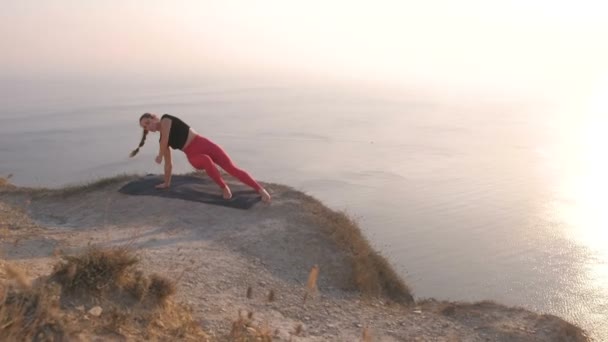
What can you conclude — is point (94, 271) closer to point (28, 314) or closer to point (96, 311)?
point (96, 311)

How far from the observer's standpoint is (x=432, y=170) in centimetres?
3716

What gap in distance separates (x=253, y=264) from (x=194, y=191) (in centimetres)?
340

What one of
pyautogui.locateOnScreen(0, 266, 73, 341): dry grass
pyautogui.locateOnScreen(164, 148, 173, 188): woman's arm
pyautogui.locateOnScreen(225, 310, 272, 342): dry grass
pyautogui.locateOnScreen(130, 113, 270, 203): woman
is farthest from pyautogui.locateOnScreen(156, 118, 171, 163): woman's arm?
pyautogui.locateOnScreen(0, 266, 73, 341): dry grass

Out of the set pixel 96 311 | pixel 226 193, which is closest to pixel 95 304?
pixel 96 311

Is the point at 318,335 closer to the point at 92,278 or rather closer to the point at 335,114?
the point at 92,278

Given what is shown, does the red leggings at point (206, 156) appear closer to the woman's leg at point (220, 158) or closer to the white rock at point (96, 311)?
the woman's leg at point (220, 158)

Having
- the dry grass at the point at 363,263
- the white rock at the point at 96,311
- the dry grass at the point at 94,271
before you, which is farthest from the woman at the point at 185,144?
the white rock at the point at 96,311

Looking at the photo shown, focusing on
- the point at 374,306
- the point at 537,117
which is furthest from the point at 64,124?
the point at 374,306

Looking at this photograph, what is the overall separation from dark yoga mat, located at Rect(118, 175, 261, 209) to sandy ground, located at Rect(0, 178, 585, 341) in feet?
0.63

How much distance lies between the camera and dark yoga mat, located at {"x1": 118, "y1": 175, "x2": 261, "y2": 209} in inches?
432

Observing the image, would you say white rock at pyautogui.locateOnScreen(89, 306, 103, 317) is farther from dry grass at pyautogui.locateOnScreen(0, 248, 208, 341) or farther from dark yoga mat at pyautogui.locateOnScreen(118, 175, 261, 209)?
dark yoga mat at pyautogui.locateOnScreen(118, 175, 261, 209)

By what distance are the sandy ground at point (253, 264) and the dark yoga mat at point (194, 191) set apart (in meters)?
0.19

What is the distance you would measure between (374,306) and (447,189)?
74.6 feet

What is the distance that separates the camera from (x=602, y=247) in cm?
1894
